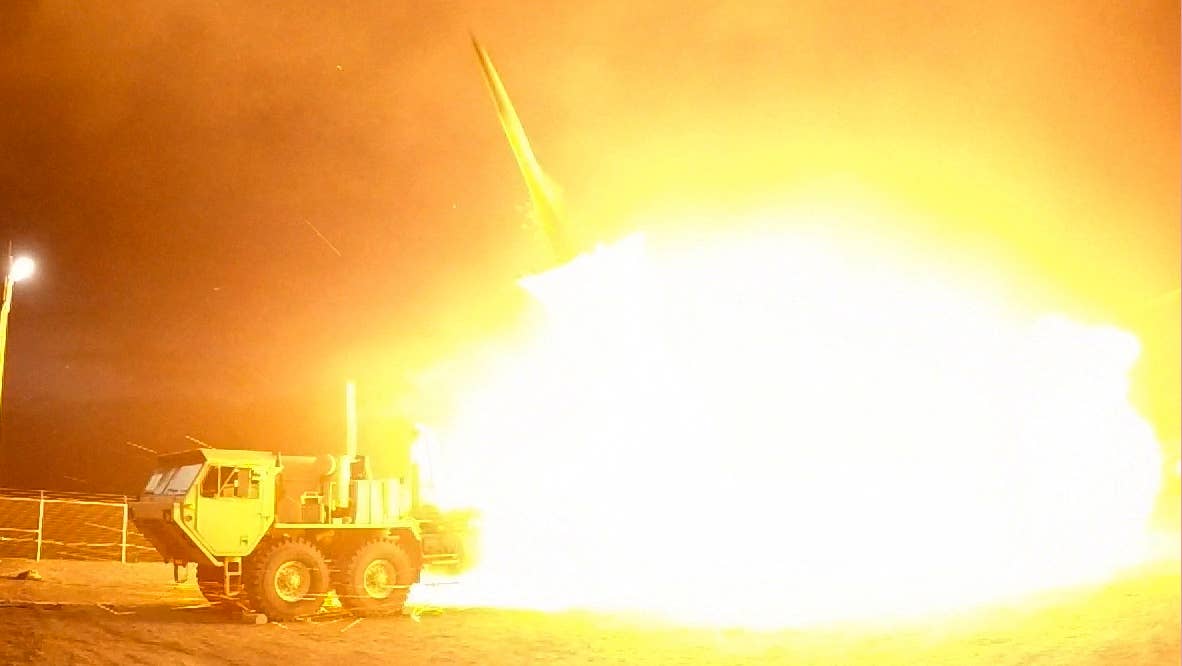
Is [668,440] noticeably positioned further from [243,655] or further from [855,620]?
[243,655]

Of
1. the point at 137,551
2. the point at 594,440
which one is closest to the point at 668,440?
the point at 594,440

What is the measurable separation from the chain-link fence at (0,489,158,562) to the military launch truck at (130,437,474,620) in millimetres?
7700

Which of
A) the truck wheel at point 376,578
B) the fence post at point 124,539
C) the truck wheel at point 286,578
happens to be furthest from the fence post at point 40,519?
the truck wheel at point 376,578

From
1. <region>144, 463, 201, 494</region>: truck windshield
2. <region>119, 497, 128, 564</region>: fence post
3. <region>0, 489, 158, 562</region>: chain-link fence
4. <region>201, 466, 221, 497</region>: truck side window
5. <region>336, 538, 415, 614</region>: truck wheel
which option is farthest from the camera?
<region>119, 497, 128, 564</region>: fence post

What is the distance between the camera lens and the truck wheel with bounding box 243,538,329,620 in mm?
14086

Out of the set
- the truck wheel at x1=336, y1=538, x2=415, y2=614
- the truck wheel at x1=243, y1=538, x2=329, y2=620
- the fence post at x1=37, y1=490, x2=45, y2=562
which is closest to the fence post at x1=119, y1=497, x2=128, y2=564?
the fence post at x1=37, y1=490, x2=45, y2=562

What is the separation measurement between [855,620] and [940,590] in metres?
3.62

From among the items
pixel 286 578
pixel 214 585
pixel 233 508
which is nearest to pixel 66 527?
pixel 214 585

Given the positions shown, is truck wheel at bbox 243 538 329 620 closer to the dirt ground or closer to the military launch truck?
the military launch truck

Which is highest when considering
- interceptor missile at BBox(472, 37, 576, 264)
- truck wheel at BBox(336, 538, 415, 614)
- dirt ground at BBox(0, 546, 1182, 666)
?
interceptor missile at BBox(472, 37, 576, 264)

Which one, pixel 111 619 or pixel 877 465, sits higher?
pixel 877 465

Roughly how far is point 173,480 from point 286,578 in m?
Answer: 2.51

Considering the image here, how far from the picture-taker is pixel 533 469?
21547 millimetres

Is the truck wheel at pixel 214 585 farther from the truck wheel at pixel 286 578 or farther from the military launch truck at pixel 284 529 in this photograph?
the truck wheel at pixel 286 578
